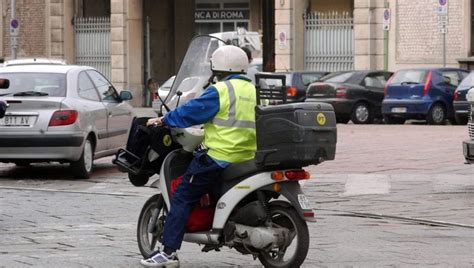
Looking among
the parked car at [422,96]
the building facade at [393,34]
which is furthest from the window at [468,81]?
the building facade at [393,34]

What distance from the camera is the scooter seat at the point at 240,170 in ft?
29.4

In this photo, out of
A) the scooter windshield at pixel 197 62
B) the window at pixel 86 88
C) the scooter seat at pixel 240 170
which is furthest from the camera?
the window at pixel 86 88

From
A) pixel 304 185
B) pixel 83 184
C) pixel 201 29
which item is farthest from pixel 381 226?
pixel 201 29

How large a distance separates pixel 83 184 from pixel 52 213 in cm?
368

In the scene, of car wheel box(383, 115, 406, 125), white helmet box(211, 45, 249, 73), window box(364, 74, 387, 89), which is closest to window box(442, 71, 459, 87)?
car wheel box(383, 115, 406, 125)

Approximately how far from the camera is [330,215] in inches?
518

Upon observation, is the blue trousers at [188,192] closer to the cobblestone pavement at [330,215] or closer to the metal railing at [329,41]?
the cobblestone pavement at [330,215]

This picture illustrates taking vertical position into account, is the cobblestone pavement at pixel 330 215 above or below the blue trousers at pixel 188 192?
below

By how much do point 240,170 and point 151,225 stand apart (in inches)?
38.5

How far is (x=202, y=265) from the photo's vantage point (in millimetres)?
9688

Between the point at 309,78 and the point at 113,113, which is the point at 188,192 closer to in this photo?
the point at 113,113

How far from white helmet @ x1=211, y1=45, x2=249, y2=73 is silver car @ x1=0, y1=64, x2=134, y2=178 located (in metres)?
8.10

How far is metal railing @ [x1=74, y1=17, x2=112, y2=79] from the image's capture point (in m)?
44.9

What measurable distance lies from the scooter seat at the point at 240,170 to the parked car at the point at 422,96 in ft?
75.3
